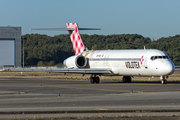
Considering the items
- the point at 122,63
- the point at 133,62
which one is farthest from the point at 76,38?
the point at 133,62

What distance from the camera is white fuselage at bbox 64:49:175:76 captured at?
3241 cm

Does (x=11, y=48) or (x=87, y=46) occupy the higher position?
(x=87, y=46)

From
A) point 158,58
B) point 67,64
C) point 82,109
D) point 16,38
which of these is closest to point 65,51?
point 16,38

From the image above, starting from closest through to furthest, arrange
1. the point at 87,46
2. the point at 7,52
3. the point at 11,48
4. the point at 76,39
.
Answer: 1. the point at 76,39
2. the point at 7,52
3. the point at 11,48
4. the point at 87,46

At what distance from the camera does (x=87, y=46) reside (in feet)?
424

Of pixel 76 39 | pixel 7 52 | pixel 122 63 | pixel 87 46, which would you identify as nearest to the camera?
pixel 122 63

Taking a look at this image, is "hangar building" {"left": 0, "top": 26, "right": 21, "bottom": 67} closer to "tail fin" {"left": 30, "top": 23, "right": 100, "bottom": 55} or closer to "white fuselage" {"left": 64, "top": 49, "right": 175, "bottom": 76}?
"tail fin" {"left": 30, "top": 23, "right": 100, "bottom": 55}

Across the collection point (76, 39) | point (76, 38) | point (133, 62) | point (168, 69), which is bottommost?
point (168, 69)

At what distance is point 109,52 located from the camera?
3928 cm

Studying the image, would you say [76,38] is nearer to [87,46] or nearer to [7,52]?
[7,52]

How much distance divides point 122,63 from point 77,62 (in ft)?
24.5

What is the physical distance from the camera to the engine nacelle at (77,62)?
4028 centimetres

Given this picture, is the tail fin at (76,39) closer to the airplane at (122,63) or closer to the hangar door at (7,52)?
the airplane at (122,63)

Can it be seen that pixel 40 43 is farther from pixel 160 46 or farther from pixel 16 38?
pixel 160 46
